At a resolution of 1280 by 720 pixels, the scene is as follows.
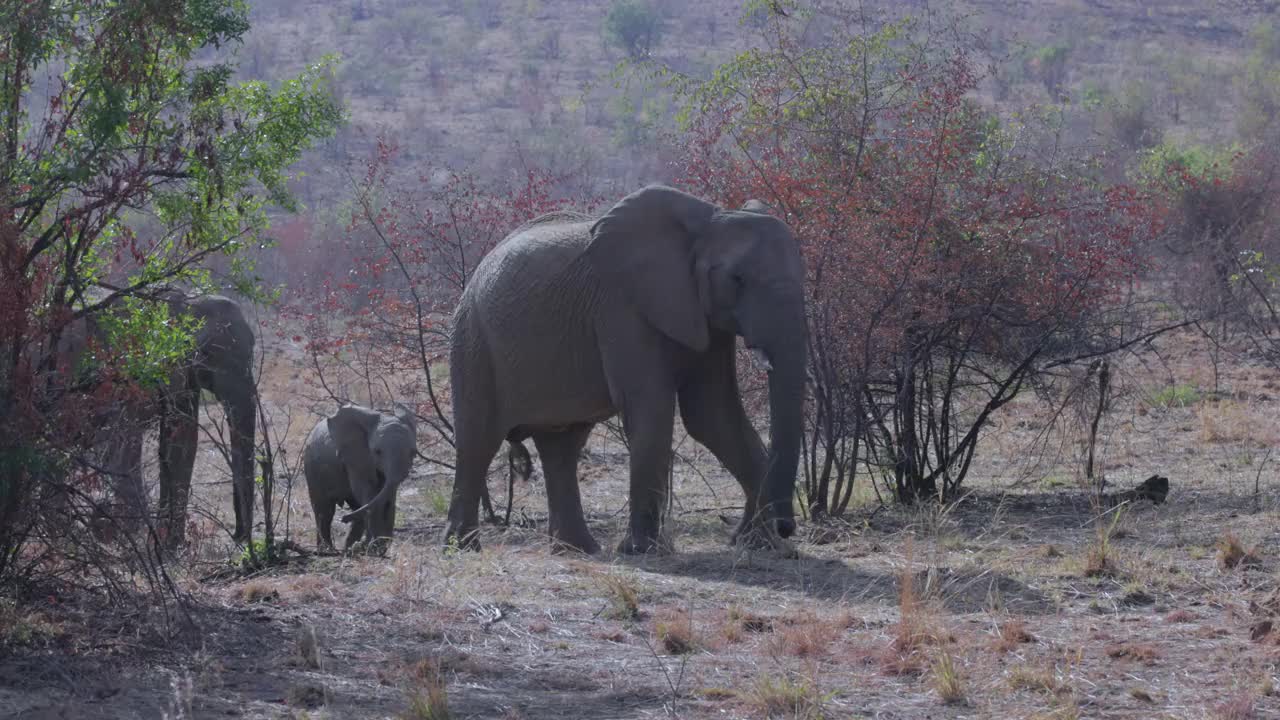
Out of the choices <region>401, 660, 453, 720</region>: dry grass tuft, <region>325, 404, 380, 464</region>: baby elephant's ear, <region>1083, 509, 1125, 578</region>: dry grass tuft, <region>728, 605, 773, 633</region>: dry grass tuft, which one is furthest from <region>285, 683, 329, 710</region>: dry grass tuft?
<region>325, 404, 380, 464</region>: baby elephant's ear

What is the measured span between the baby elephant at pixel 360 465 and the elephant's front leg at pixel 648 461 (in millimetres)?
2118

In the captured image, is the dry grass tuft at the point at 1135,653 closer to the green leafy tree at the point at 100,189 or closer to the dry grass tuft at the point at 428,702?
the dry grass tuft at the point at 428,702

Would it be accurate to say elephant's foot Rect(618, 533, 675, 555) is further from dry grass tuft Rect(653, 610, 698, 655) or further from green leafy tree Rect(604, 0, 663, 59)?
green leafy tree Rect(604, 0, 663, 59)

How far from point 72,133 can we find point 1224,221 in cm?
2282

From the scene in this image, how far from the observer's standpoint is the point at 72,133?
291 inches

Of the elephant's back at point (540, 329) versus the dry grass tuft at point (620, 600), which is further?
the elephant's back at point (540, 329)

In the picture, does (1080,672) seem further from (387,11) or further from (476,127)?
(387,11)

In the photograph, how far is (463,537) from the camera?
38.5 feet

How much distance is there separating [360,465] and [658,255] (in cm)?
364

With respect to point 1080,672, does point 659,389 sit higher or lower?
higher

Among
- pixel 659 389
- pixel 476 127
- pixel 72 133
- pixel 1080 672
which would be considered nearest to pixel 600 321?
pixel 659 389

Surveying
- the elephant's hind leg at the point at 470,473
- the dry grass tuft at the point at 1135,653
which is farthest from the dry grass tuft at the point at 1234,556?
the elephant's hind leg at the point at 470,473

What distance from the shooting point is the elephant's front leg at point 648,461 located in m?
10.4

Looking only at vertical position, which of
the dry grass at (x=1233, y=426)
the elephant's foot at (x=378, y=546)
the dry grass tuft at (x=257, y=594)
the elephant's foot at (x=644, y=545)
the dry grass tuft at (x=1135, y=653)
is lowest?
the dry grass tuft at (x=1135, y=653)
